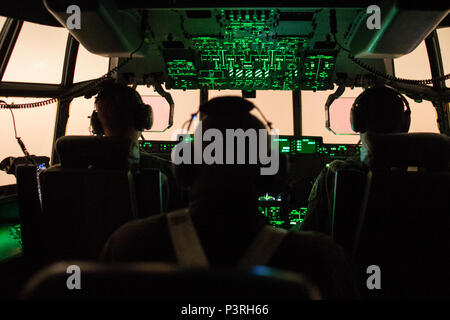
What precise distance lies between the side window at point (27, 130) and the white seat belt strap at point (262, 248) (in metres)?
2.42

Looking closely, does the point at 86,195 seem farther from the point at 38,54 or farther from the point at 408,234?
the point at 38,54

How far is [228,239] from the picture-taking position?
1.74ft

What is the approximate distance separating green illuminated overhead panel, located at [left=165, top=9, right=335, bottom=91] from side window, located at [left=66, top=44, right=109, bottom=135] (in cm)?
94

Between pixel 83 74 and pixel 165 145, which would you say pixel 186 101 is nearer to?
pixel 165 145

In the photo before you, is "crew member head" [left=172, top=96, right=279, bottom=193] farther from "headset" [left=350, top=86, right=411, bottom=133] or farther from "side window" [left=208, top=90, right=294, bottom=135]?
"side window" [left=208, top=90, right=294, bottom=135]

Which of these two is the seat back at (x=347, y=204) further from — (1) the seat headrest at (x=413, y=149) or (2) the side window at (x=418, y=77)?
(2) the side window at (x=418, y=77)

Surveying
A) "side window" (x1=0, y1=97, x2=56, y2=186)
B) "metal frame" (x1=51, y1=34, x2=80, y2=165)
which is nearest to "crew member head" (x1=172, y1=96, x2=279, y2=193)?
"side window" (x1=0, y1=97, x2=56, y2=186)

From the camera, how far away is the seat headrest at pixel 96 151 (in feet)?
3.44

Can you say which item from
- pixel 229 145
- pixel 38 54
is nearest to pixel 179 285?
pixel 229 145

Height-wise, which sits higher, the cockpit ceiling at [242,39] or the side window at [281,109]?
the cockpit ceiling at [242,39]

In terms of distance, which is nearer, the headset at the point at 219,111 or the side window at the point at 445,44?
the headset at the point at 219,111

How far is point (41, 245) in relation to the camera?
1.31 metres

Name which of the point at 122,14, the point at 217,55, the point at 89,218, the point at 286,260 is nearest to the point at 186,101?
the point at 217,55

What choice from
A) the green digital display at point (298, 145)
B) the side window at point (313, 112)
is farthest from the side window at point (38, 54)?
the side window at point (313, 112)
